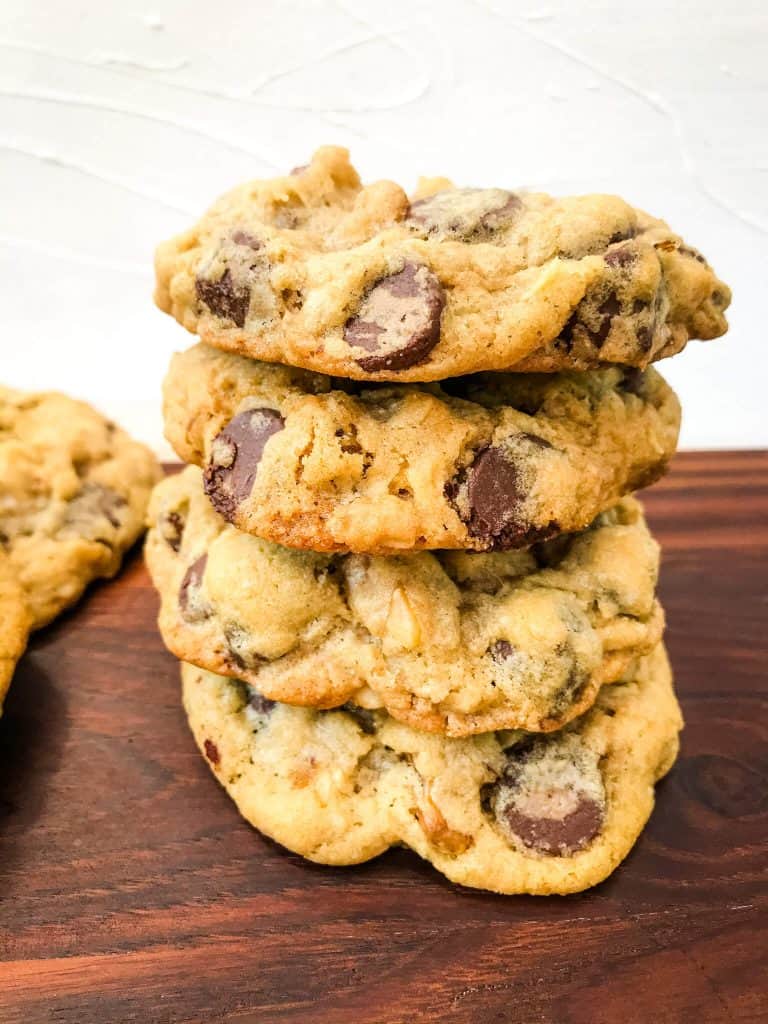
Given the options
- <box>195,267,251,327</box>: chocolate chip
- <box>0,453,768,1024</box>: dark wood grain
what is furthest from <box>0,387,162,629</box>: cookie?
<box>195,267,251,327</box>: chocolate chip

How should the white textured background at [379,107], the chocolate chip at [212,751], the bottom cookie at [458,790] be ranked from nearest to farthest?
1. the bottom cookie at [458,790]
2. the chocolate chip at [212,751]
3. the white textured background at [379,107]

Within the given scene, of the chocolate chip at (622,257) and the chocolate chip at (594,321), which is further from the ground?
the chocolate chip at (622,257)

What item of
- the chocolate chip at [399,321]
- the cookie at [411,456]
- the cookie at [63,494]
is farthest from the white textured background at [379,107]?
the chocolate chip at [399,321]

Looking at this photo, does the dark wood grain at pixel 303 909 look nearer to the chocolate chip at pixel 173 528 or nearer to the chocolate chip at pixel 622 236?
the chocolate chip at pixel 173 528

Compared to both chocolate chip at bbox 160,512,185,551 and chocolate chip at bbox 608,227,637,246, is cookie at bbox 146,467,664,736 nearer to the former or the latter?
chocolate chip at bbox 160,512,185,551

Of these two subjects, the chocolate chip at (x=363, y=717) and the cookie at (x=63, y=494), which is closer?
the chocolate chip at (x=363, y=717)

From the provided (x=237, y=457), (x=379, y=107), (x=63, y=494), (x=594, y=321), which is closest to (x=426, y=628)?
(x=237, y=457)

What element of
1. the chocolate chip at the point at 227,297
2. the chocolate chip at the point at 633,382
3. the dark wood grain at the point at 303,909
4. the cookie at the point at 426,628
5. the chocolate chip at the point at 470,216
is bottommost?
the dark wood grain at the point at 303,909
